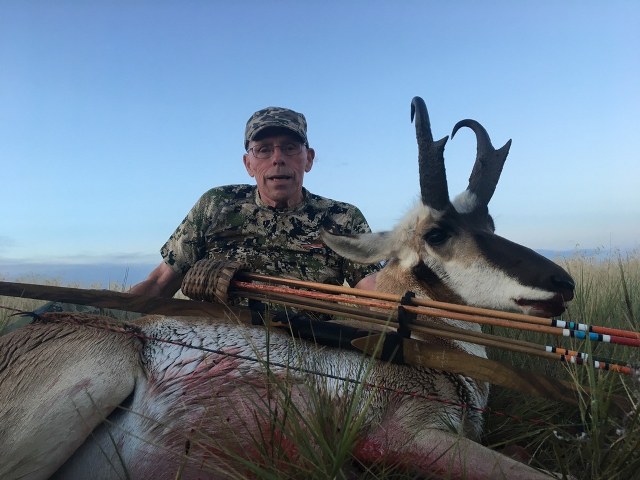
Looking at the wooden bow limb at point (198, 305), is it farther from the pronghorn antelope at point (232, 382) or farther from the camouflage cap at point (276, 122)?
the camouflage cap at point (276, 122)

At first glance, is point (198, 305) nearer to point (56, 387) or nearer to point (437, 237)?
point (56, 387)

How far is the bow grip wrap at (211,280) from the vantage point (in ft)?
11.7

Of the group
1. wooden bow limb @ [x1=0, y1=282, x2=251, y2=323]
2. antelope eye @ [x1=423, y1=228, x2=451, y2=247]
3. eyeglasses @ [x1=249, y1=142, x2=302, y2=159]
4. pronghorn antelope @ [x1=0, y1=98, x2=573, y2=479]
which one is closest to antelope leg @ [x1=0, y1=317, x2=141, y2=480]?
pronghorn antelope @ [x1=0, y1=98, x2=573, y2=479]

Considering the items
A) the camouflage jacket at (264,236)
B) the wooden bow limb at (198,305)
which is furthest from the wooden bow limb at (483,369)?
the camouflage jacket at (264,236)

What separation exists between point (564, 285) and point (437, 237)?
0.89 meters

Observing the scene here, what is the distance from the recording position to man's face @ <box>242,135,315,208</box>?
19.2ft

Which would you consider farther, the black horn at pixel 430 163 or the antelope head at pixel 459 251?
the black horn at pixel 430 163

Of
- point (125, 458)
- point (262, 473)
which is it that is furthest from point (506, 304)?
point (125, 458)

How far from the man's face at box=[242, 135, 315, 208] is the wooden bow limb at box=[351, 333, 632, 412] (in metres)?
3.04

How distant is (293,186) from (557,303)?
3.45 m

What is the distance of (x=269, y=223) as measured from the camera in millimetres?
5949

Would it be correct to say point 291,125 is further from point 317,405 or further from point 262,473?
point 262,473

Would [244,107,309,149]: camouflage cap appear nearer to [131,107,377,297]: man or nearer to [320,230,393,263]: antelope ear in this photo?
[131,107,377,297]: man

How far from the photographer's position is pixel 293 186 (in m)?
5.94
